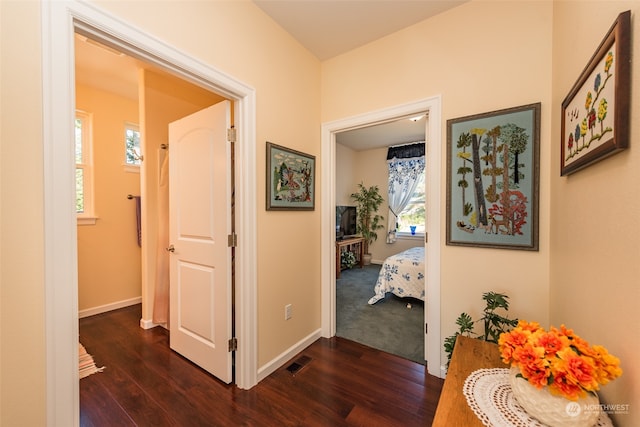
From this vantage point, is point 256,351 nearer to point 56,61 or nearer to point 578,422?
point 578,422

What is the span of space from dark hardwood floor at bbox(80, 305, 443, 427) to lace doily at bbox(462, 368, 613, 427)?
0.79 metres

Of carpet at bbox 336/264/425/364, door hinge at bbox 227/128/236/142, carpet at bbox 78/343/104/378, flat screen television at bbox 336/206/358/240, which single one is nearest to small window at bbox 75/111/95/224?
carpet at bbox 78/343/104/378

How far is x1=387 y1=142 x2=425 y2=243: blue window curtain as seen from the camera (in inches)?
208

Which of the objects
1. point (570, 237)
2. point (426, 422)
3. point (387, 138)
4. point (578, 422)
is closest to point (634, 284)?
point (578, 422)

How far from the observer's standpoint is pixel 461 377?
0.97m

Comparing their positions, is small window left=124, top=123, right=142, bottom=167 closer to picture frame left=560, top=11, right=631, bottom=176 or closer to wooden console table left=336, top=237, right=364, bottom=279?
wooden console table left=336, top=237, right=364, bottom=279

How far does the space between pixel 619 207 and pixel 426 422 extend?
1.48m

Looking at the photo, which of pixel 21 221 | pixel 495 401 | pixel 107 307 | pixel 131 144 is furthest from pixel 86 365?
pixel 495 401

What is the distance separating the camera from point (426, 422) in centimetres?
147

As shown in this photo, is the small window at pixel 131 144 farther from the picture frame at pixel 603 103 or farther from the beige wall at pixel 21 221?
the picture frame at pixel 603 103

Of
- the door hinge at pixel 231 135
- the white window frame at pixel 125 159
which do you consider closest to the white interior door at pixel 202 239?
the door hinge at pixel 231 135

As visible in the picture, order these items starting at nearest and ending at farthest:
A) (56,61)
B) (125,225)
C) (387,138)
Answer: (56,61), (125,225), (387,138)

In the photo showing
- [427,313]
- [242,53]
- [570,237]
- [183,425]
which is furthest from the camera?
[427,313]

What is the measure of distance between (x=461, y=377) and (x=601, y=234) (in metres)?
0.70
